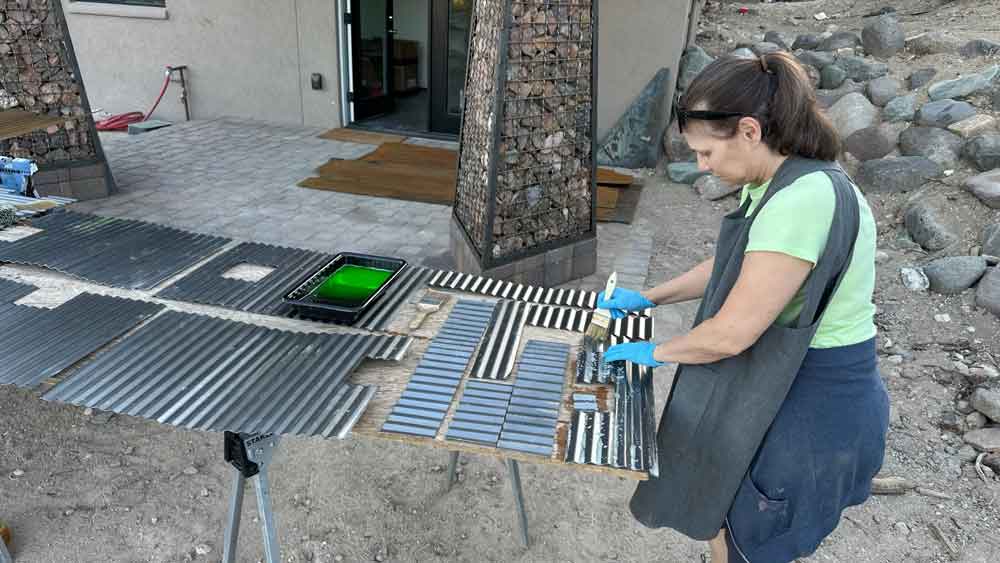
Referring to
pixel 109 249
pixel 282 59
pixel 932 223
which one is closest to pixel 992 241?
pixel 932 223

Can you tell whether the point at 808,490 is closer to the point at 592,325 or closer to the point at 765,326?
the point at 765,326

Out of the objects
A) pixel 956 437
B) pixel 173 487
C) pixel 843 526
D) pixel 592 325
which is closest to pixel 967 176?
pixel 956 437

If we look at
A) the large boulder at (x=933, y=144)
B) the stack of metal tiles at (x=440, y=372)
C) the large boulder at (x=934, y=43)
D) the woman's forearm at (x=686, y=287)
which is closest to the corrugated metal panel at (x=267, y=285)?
the stack of metal tiles at (x=440, y=372)

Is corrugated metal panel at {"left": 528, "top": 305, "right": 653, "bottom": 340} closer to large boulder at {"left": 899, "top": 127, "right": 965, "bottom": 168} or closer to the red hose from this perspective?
large boulder at {"left": 899, "top": 127, "right": 965, "bottom": 168}

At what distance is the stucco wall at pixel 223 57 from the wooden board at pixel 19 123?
4314 millimetres

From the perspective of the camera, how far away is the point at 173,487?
9.50ft

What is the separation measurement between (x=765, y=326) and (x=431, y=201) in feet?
16.8

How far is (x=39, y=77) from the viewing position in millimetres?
5445

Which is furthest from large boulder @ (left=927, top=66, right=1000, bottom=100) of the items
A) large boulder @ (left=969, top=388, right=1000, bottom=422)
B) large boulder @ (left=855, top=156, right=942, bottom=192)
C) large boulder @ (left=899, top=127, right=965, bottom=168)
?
large boulder @ (left=969, top=388, right=1000, bottom=422)

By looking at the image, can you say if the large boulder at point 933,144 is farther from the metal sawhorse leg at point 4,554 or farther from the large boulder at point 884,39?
the metal sawhorse leg at point 4,554

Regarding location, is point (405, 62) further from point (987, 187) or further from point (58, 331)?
point (58, 331)

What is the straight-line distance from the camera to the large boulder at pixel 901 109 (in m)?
6.58

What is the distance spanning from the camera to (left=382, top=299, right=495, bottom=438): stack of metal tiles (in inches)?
64.9

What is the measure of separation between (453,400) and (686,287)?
34.6 inches
